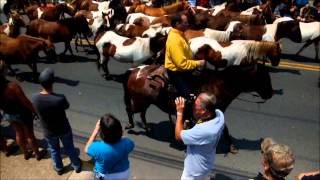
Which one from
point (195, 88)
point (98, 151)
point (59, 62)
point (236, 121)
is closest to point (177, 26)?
point (195, 88)

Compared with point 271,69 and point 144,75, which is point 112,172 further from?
Result: point 271,69

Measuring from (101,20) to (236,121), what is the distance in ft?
23.8

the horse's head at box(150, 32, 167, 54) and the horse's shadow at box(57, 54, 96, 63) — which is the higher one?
the horse's head at box(150, 32, 167, 54)

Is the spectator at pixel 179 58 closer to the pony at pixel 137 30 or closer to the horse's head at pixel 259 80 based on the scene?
the horse's head at pixel 259 80

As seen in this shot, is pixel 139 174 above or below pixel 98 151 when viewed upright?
below

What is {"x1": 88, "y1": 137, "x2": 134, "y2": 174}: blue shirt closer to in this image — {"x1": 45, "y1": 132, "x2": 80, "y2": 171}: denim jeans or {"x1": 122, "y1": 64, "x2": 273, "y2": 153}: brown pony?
{"x1": 45, "y1": 132, "x2": 80, "y2": 171}: denim jeans

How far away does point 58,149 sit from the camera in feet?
23.4

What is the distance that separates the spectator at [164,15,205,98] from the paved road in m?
1.58

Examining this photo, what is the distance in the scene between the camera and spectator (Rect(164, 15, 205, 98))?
23.0ft

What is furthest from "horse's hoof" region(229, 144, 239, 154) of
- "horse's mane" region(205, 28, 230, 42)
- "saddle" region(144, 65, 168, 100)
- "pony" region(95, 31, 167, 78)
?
"horse's mane" region(205, 28, 230, 42)

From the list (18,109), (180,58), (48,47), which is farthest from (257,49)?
(18,109)

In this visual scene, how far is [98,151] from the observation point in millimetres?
5129

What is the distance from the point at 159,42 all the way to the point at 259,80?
4.42m

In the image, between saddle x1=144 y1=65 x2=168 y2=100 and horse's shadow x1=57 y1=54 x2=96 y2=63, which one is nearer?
saddle x1=144 y1=65 x2=168 y2=100
